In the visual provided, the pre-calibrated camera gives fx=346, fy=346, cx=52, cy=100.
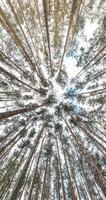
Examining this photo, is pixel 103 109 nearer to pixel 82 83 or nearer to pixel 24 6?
pixel 82 83

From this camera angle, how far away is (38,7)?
8.12 meters

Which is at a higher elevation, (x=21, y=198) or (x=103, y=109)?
(x=103, y=109)

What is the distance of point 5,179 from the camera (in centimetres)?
763

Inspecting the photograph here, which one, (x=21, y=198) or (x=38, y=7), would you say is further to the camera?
(x=38, y=7)

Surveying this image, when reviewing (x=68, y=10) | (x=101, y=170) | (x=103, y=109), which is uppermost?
(x=68, y=10)

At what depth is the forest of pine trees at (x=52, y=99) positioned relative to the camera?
767cm

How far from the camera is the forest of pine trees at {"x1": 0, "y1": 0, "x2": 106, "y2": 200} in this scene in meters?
7.67

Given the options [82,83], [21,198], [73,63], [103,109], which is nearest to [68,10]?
[73,63]

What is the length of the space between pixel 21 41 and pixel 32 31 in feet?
1.16

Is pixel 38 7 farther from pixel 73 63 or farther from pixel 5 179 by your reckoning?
pixel 5 179

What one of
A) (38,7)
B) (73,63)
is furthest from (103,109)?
(38,7)

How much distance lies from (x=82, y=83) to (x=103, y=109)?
79 centimetres

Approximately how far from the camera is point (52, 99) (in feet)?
25.7

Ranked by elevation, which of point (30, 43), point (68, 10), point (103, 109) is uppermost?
point (68, 10)
